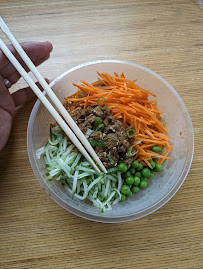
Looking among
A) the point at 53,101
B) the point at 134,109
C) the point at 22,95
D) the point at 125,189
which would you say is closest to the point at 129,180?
the point at 125,189

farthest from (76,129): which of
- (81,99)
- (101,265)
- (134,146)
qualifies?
(101,265)

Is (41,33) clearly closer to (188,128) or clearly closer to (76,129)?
(76,129)

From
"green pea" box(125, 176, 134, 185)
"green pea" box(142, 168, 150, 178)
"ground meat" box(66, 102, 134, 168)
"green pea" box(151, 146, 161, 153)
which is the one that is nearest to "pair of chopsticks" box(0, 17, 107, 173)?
"ground meat" box(66, 102, 134, 168)

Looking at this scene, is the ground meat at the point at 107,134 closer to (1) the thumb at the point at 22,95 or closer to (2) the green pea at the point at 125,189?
(2) the green pea at the point at 125,189

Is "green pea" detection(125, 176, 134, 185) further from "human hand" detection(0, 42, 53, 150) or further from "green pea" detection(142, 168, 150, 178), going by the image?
"human hand" detection(0, 42, 53, 150)

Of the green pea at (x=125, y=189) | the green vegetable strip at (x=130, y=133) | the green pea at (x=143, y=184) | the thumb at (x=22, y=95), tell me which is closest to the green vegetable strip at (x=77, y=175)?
the green pea at (x=125, y=189)

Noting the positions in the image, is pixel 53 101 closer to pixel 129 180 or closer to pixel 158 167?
pixel 129 180

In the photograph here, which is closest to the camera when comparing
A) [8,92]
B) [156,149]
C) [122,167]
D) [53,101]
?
[53,101]

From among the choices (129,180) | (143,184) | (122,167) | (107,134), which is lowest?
(143,184)
